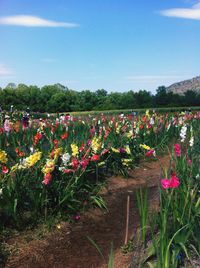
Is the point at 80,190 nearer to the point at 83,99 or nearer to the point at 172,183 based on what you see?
the point at 172,183

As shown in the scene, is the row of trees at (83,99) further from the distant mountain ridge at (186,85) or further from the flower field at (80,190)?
the distant mountain ridge at (186,85)

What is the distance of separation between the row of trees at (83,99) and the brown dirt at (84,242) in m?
21.8

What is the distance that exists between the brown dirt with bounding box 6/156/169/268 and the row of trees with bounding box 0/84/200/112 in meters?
21.8

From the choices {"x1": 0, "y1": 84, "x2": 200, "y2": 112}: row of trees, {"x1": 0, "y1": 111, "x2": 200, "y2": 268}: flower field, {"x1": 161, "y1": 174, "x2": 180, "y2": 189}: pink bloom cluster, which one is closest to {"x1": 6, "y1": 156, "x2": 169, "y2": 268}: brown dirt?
{"x1": 0, "y1": 111, "x2": 200, "y2": 268}: flower field

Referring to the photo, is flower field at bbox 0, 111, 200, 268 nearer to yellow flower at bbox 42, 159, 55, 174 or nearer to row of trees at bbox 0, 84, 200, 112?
yellow flower at bbox 42, 159, 55, 174

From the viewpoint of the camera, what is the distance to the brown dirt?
15.2 ft

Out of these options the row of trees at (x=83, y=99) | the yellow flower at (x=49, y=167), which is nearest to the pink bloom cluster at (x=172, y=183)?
the yellow flower at (x=49, y=167)

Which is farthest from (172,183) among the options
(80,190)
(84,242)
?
(80,190)

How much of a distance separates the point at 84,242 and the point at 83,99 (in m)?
24.6

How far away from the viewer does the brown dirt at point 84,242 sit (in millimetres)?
4629

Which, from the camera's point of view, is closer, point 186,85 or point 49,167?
point 49,167

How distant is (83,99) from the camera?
96.7 ft

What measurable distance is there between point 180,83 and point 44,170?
80370 mm

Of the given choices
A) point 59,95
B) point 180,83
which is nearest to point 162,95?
point 59,95
